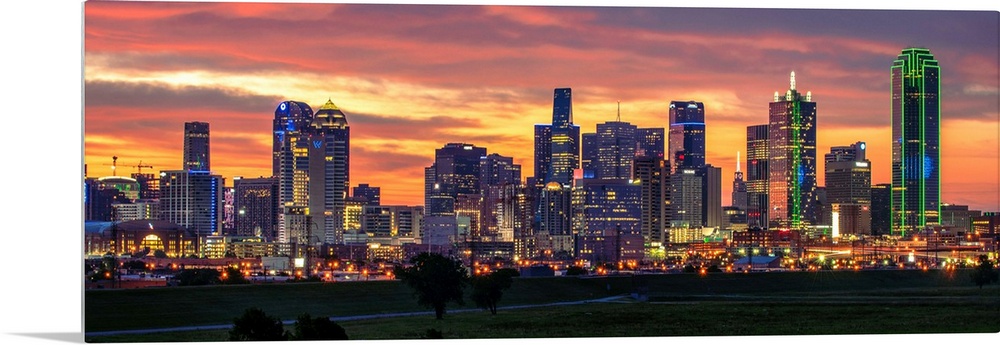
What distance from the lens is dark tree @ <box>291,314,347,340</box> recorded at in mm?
27875

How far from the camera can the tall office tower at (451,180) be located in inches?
3308

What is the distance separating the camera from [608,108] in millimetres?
52875

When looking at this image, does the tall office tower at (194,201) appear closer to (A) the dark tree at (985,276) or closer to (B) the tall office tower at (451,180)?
(B) the tall office tower at (451,180)

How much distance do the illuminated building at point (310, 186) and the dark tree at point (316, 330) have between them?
73431 millimetres

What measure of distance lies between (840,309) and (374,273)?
151 ft

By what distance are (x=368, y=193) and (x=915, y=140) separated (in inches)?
1800

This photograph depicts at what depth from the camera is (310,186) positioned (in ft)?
419

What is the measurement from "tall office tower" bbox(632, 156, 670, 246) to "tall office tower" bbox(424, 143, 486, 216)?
54.6 feet

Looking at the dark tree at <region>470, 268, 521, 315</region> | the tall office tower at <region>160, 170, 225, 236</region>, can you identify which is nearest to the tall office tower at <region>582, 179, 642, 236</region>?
the tall office tower at <region>160, 170, 225, 236</region>

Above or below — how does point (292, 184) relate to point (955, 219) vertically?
A: above

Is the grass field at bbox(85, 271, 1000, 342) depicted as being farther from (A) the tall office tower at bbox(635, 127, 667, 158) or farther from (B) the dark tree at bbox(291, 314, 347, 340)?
(A) the tall office tower at bbox(635, 127, 667, 158)

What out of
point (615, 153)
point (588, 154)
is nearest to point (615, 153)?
point (615, 153)

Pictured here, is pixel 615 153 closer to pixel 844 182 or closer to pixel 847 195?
pixel 844 182

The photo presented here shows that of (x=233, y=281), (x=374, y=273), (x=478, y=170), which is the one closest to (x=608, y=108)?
(x=233, y=281)
